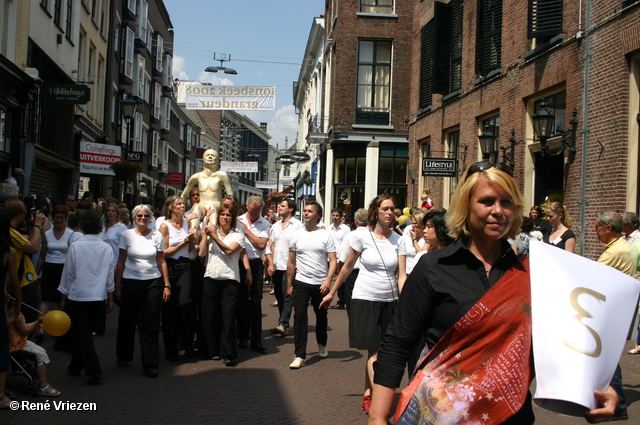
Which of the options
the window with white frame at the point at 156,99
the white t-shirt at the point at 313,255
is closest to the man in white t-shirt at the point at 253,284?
the white t-shirt at the point at 313,255

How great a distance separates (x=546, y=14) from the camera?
46.2ft

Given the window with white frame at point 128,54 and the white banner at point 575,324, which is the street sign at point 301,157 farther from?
the white banner at point 575,324

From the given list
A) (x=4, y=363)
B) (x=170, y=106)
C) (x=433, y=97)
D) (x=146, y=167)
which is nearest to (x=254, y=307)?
(x=4, y=363)

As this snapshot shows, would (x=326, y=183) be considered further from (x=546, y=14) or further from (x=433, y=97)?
(x=546, y=14)

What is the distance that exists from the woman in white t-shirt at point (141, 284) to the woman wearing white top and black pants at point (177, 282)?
551 millimetres

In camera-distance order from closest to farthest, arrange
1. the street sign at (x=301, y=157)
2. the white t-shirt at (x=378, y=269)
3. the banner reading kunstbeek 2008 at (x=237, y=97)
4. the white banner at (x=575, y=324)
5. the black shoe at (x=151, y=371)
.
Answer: the white banner at (x=575, y=324) < the white t-shirt at (x=378, y=269) < the black shoe at (x=151, y=371) < the banner reading kunstbeek 2008 at (x=237, y=97) < the street sign at (x=301, y=157)

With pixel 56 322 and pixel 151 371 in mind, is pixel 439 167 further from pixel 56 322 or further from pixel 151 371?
pixel 56 322

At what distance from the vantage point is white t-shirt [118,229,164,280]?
7551 millimetres

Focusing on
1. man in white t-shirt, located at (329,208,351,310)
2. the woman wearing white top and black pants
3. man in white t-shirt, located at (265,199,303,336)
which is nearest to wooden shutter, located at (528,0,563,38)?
man in white t-shirt, located at (329,208,351,310)

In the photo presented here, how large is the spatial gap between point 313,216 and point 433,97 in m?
14.4

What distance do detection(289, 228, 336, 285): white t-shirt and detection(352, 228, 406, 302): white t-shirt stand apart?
1.78 meters

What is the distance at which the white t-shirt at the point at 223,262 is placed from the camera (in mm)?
8070

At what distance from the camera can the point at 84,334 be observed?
6.86 m

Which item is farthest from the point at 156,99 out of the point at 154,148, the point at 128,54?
the point at 128,54
